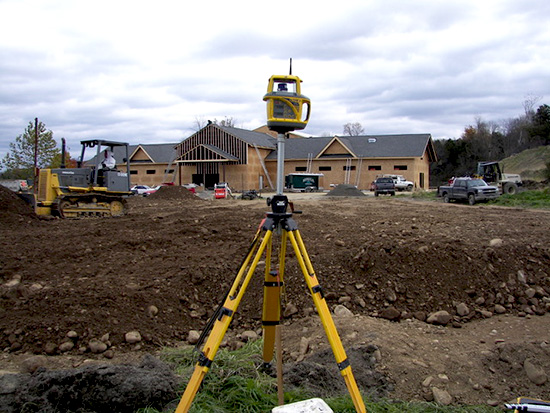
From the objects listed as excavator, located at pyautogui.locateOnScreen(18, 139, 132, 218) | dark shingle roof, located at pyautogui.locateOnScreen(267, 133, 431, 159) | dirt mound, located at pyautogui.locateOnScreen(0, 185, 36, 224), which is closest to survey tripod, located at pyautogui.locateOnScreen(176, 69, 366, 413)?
dirt mound, located at pyautogui.locateOnScreen(0, 185, 36, 224)

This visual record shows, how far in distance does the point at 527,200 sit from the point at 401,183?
20.0 metres

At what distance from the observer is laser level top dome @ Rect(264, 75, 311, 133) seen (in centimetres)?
323

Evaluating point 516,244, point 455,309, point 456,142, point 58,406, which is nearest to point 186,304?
point 58,406

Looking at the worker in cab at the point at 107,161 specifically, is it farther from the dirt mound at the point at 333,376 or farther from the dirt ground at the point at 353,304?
the dirt mound at the point at 333,376

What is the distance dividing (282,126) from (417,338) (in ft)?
9.09

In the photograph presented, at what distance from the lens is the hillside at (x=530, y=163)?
132ft

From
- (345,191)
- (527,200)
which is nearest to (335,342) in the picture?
(527,200)

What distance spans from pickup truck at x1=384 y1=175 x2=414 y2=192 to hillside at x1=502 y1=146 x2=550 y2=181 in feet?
30.3

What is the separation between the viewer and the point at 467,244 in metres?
7.03

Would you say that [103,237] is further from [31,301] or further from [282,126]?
[282,126]

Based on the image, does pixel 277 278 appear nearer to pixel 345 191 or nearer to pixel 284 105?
pixel 284 105

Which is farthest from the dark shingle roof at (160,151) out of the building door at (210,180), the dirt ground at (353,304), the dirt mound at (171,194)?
the dirt ground at (353,304)

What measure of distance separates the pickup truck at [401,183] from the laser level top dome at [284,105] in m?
40.6

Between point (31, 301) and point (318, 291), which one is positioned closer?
point (318, 291)
